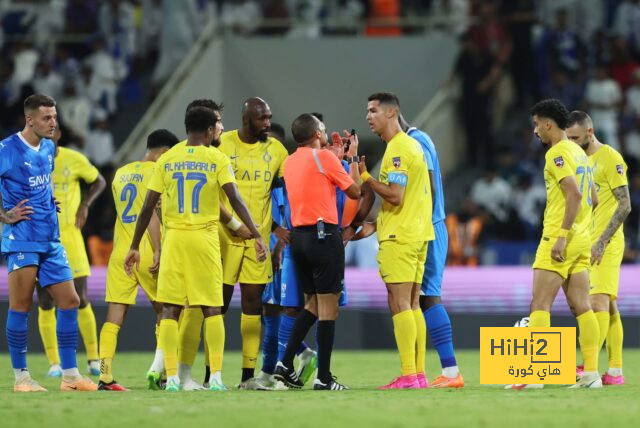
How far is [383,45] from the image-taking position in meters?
23.5

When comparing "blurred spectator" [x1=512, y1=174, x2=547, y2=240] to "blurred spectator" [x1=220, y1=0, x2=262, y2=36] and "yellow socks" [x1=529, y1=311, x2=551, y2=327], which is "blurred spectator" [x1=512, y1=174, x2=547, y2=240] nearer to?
"blurred spectator" [x1=220, y1=0, x2=262, y2=36]

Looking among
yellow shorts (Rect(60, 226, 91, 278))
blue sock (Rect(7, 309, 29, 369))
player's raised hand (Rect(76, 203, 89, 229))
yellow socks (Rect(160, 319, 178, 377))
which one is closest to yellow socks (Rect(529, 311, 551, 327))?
yellow socks (Rect(160, 319, 178, 377))

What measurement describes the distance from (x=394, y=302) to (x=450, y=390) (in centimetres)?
83

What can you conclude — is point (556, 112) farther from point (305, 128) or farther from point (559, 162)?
point (305, 128)

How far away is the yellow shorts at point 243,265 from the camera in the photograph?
1174cm

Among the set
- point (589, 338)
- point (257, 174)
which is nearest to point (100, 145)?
point (257, 174)

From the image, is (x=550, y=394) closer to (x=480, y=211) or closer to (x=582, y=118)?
(x=582, y=118)

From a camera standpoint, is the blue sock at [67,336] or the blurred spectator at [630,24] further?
the blurred spectator at [630,24]

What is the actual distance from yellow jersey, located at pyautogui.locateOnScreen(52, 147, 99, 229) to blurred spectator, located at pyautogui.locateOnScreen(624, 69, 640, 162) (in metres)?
9.76

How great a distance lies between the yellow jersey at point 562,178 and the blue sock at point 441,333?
1119 mm

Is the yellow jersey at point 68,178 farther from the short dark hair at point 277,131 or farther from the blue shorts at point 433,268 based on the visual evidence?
the blue shorts at point 433,268

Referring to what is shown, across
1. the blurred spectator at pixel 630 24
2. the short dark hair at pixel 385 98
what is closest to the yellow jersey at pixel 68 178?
the short dark hair at pixel 385 98

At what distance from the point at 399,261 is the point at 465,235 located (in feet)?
29.4

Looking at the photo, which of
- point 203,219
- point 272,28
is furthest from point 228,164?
point 272,28
